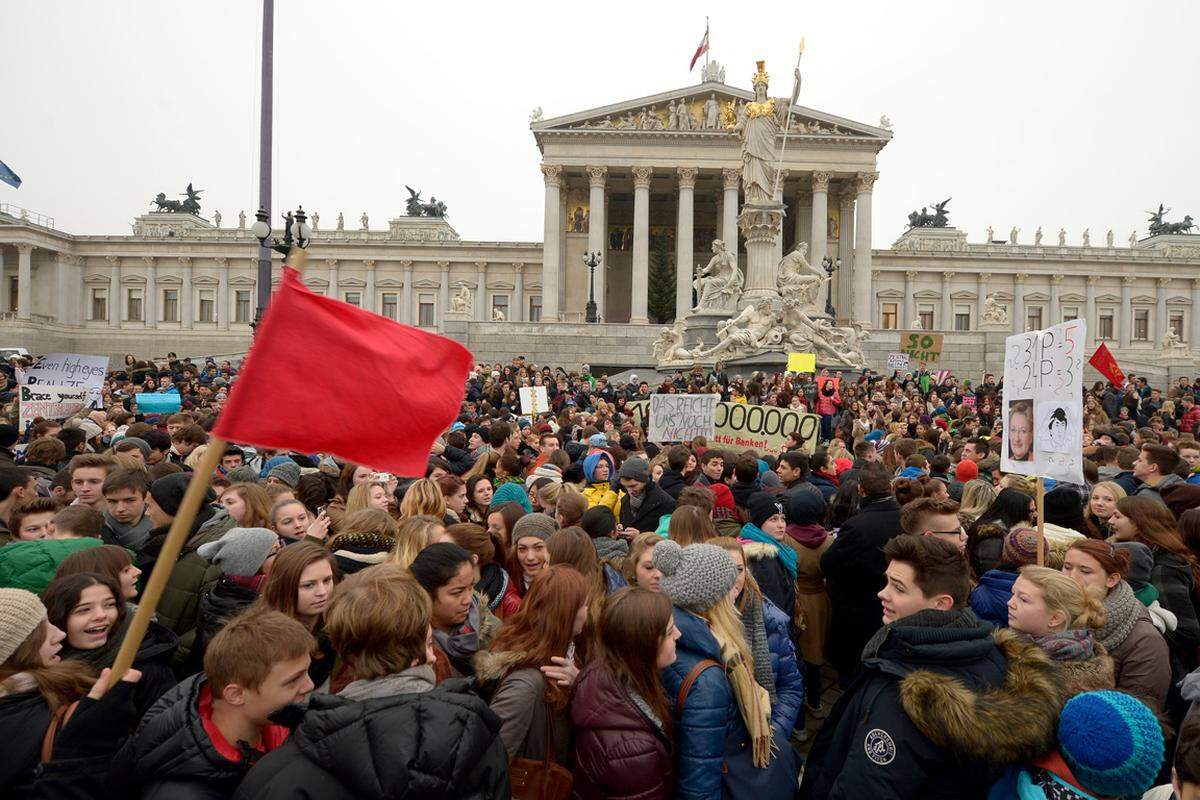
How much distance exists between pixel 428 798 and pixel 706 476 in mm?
5666

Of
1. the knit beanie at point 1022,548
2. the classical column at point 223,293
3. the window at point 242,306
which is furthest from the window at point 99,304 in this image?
the knit beanie at point 1022,548

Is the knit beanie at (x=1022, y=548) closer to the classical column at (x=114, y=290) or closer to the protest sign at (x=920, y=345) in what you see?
the protest sign at (x=920, y=345)

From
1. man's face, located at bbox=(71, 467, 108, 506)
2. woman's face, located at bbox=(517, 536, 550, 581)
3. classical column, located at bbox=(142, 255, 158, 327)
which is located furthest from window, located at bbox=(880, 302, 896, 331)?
man's face, located at bbox=(71, 467, 108, 506)

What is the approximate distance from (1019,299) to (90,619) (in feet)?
226

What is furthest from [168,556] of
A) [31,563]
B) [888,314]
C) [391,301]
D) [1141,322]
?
[1141,322]

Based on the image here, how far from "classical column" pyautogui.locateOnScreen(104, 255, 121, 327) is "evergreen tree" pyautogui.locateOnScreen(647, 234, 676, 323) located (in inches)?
1678

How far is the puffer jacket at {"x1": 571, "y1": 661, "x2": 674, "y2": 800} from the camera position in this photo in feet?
9.68

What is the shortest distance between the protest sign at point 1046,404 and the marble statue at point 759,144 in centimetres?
1803

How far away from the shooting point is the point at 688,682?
3059 mm

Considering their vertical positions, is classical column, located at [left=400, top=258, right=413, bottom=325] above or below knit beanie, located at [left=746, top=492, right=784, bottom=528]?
above

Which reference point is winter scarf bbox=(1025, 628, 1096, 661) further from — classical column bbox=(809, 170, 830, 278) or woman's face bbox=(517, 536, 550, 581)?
classical column bbox=(809, 170, 830, 278)

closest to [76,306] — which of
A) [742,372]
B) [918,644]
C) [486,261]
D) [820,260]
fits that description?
[486,261]

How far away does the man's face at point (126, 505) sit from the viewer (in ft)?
16.0

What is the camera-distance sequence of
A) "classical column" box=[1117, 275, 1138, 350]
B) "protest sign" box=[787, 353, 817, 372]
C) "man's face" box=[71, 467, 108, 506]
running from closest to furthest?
"man's face" box=[71, 467, 108, 506] < "protest sign" box=[787, 353, 817, 372] < "classical column" box=[1117, 275, 1138, 350]
